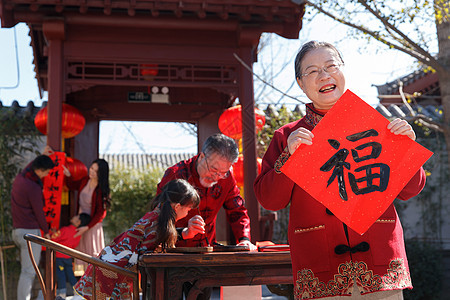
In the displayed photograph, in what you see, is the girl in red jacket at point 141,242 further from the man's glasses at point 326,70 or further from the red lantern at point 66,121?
the red lantern at point 66,121

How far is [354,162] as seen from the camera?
5.05 ft

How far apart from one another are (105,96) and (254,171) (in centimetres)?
294

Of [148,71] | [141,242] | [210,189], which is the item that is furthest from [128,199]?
[141,242]

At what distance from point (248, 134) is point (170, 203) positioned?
8.96ft

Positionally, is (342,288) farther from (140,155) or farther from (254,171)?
(140,155)

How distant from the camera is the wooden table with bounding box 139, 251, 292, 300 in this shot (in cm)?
246

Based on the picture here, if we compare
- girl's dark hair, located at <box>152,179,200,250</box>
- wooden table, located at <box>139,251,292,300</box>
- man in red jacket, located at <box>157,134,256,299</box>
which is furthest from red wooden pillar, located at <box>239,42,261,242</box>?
wooden table, located at <box>139,251,292,300</box>

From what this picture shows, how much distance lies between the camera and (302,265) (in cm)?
157

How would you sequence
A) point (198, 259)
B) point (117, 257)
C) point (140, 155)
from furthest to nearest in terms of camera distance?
point (140, 155), point (117, 257), point (198, 259)

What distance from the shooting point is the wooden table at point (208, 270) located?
246 centimetres

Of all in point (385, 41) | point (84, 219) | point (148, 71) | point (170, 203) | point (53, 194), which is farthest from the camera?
point (148, 71)

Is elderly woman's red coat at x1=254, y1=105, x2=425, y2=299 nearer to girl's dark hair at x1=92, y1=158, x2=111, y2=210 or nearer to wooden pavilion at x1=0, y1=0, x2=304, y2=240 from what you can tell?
wooden pavilion at x1=0, y1=0, x2=304, y2=240

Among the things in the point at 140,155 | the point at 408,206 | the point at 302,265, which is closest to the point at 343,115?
the point at 302,265

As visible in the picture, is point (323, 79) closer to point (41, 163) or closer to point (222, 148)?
point (222, 148)
